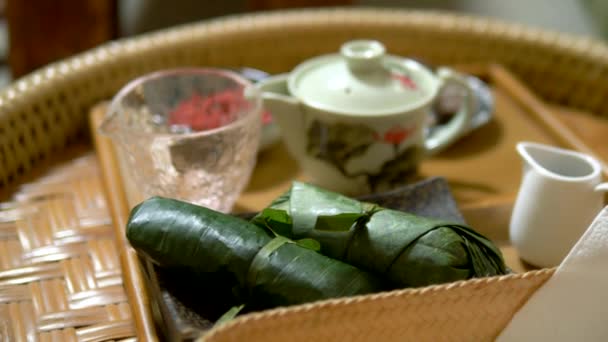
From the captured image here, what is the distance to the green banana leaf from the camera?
446 millimetres

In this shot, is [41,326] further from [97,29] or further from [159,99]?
[97,29]

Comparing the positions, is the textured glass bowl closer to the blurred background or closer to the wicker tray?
the wicker tray

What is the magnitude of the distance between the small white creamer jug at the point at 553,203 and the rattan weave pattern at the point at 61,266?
34cm

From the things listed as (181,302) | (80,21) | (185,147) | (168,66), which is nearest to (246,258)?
(181,302)

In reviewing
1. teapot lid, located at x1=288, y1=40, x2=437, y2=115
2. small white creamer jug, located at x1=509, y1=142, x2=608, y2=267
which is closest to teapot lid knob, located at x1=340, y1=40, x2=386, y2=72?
teapot lid, located at x1=288, y1=40, x2=437, y2=115

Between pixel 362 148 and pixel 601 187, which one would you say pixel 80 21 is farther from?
pixel 601 187

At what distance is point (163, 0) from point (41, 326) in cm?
130

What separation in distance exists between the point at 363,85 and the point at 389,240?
21 centimetres

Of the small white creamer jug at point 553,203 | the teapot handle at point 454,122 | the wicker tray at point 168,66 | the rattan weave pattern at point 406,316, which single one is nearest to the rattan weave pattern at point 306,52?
the wicker tray at point 168,66

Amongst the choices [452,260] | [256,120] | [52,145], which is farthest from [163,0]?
[452,260]

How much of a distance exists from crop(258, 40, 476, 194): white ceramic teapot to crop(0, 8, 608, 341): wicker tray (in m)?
0.08

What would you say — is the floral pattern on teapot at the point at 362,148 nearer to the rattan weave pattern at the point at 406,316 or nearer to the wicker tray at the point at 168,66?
the wicker tray at the point at 168,66

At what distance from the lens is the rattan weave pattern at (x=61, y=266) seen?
0.52 metres

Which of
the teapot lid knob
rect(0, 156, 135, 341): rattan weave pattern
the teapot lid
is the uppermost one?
the teapot lid knob
